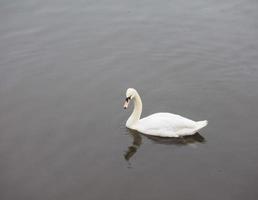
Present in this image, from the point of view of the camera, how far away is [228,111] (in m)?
12.5

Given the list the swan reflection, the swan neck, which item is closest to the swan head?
the swan neck

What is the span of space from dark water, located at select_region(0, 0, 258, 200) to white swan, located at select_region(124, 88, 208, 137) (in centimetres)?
20

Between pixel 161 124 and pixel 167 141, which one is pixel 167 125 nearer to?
pixel 161 124

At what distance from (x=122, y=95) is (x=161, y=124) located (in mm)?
2121

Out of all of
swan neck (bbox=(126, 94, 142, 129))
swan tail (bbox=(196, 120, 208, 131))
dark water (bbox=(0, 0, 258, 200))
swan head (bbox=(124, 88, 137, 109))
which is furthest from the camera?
swan neck (bbox=(126, 94, 142, 129))

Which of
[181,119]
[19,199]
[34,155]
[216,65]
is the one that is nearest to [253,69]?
[216,65]

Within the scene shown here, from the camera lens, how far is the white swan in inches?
460

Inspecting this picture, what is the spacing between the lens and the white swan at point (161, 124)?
38.3 feet

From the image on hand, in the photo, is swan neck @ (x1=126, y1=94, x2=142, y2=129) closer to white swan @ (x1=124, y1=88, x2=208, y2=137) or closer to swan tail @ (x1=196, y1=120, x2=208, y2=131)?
white swan @ (x1=124, y1=88, x2=208, y2=137)

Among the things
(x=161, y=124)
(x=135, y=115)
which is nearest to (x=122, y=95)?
(x=135, y=115)

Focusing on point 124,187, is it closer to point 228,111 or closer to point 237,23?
point 228,111

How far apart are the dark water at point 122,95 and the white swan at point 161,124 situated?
20 centimetres

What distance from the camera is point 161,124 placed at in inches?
468

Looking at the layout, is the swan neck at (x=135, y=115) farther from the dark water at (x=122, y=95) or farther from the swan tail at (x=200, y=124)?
the swan tail at (x=200, y=124)
